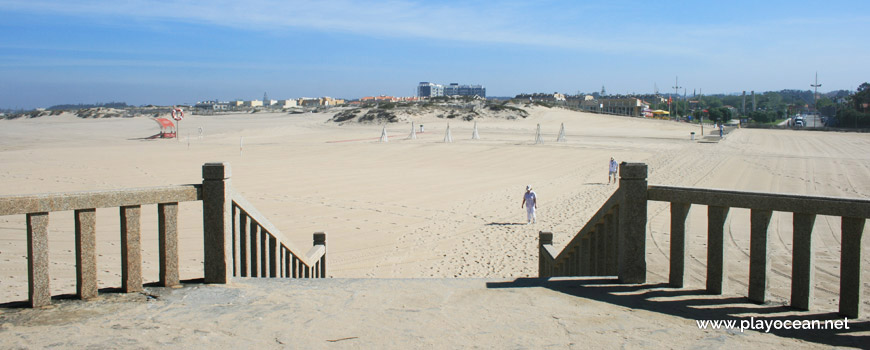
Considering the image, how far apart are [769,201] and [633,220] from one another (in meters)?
0.90

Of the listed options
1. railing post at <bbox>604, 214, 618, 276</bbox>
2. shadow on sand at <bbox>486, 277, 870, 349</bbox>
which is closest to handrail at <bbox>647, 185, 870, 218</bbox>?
railing post at <bbox>604, 214, 618, 276</bbox>

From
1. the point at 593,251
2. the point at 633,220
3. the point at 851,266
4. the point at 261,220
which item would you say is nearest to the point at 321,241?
the point at 261,220

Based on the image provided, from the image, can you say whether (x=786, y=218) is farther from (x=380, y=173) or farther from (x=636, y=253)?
(x=380, y=173)

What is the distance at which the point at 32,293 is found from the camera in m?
3.77

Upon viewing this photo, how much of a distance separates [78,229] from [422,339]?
7.55 ft

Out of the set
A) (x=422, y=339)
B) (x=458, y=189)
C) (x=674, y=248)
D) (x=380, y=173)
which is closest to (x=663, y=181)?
(x=458, y=189)

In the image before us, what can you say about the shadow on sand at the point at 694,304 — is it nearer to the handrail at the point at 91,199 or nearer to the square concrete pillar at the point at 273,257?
the square concrete pillar at the point at 273,257

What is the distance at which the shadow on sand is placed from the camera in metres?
3.52

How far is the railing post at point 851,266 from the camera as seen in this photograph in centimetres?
361

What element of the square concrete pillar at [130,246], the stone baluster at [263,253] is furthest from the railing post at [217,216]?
the stone baluster at [263,253]

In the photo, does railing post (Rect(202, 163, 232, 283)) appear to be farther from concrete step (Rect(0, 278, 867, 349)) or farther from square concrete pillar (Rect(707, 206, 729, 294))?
square concrete pillar (Rect(707, 206, 729, 294))

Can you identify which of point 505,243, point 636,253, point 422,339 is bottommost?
point 505,243

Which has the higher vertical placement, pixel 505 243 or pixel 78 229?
pixel 78 229

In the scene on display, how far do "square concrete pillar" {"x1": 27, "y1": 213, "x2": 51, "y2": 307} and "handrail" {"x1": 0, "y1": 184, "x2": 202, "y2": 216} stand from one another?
7 cm
